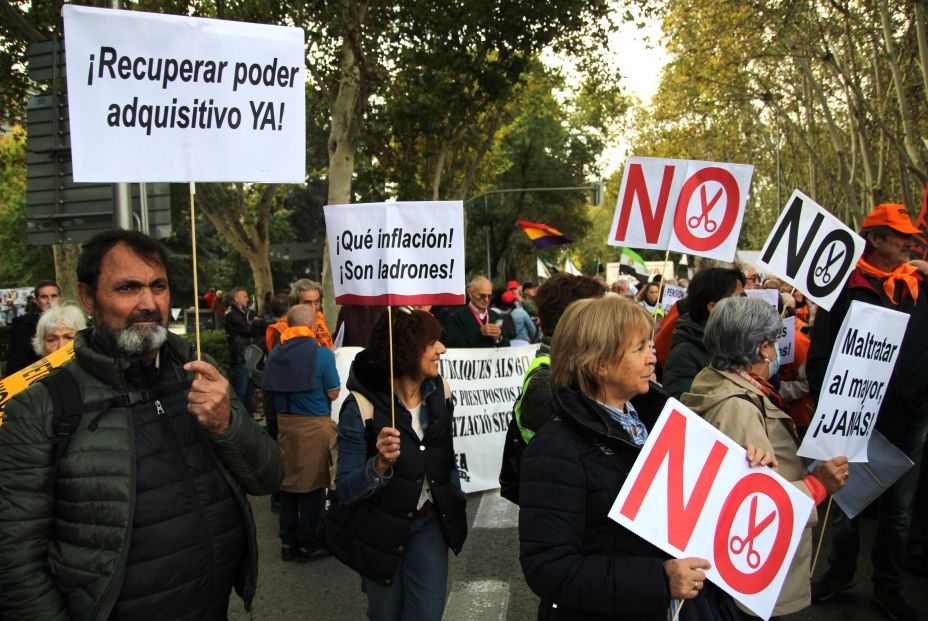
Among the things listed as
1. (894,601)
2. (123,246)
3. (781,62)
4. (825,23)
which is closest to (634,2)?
(825,23)

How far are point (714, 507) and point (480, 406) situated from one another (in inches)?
207

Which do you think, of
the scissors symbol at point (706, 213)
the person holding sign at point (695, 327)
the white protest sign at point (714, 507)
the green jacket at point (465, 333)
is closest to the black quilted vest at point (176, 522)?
the white protest sign at point (714, 507)

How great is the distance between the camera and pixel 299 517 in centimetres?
576

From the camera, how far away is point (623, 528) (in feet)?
7.47

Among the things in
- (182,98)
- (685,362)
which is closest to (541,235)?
(685,362)

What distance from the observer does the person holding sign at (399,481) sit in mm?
3250

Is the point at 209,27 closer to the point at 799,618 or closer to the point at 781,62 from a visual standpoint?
the point at 799,618

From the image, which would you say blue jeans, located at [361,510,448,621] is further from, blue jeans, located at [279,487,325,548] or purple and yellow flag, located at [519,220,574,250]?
purple and yellow flag, located at [519,220,574,250]

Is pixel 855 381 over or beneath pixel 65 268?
over

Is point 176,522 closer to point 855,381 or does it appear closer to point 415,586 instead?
point 415,586

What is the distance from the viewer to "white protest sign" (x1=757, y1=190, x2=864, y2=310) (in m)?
4.64

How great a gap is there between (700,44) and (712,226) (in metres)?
15.4

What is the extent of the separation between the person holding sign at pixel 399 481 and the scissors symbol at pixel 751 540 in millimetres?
1332

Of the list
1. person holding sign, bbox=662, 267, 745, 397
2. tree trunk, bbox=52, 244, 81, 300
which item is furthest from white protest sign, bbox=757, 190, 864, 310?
tree trunk, bbox=52, 244, 81, 300
